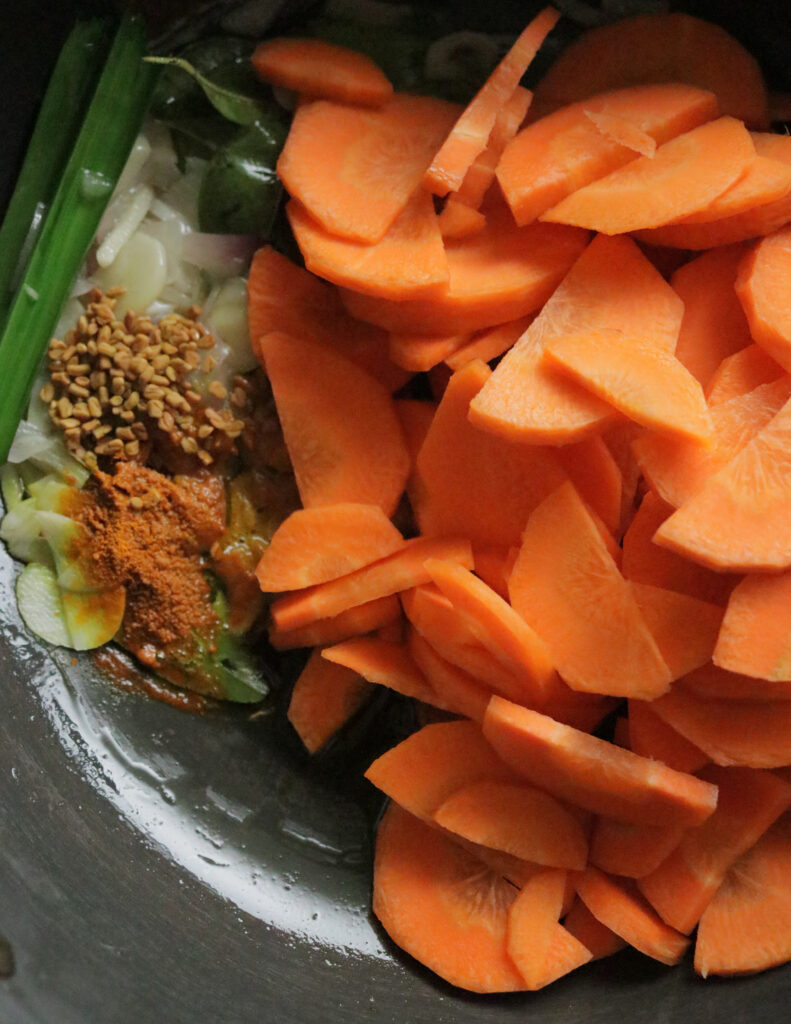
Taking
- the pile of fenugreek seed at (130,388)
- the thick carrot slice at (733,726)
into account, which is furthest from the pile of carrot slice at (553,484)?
the pile of fenugreek seed at (130,388)

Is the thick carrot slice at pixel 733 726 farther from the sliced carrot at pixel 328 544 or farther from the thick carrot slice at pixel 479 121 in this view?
the thick carrot slice at pixel 479 121

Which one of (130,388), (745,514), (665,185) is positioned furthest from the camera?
(130,388)

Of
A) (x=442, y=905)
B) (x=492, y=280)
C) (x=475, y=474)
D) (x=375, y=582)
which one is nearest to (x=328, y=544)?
(x=375, y=582)

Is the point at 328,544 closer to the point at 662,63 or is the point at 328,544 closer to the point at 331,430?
the point at 331,430

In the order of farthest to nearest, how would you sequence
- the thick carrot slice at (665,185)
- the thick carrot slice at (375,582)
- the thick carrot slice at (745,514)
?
the thick carrot slice at (375,582) < the thick carrot slice at (665,185) < the thick carrot slice at (745,514)

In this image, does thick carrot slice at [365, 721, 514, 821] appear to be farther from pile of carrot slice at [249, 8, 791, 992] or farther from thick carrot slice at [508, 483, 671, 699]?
thick carrot slice at [508, 483, 671, 699]

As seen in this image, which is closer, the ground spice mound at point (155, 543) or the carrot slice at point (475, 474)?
the carrot slice at point (475, 474)

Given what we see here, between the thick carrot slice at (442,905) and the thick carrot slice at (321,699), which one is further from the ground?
the thick carrot slice at (321,699)

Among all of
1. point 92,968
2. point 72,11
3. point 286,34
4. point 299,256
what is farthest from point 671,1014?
point 72,11
